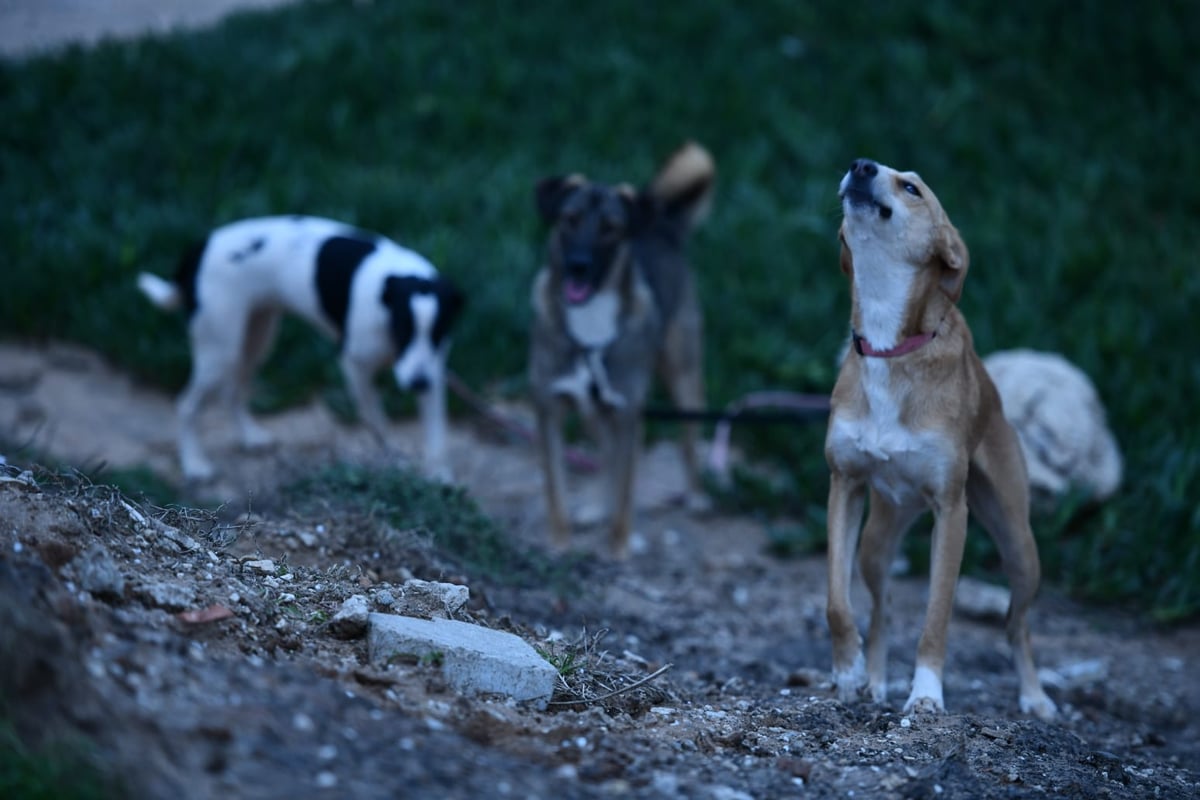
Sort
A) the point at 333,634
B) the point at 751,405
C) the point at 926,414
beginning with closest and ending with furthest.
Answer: the point at 333,634
the point at 926,414
the point at 751,405

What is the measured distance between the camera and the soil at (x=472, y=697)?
2.45 metres

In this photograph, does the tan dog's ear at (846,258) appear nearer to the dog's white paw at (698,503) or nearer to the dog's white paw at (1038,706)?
the dog's white paw at (1038,706)

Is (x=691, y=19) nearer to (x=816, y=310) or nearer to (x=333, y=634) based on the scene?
(x=816, y=310)

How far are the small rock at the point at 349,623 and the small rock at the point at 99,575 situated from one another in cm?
56

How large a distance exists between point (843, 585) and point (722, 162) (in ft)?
22.3

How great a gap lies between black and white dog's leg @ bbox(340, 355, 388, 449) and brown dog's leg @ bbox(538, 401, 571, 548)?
0.87 metres

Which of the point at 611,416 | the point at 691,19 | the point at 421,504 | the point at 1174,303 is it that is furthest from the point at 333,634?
the point at 691,19

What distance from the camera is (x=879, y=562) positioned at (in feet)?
13.7

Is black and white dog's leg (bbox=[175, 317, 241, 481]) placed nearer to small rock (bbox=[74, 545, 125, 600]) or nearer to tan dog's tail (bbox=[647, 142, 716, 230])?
tan dog's tail (bbox=[647, 142, 716, 230])

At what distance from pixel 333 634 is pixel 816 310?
5594 millimetres

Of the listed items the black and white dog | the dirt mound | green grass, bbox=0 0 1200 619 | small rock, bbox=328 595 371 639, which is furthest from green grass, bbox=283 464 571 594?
green grass, bbox=0 0 1200 619

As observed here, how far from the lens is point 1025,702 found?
4.40 metres

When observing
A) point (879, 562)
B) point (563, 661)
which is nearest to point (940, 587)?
point (879, 562)

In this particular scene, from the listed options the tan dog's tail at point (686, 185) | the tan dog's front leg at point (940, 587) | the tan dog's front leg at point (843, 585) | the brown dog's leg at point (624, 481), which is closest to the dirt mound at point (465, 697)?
the tan dog's front leg at point (843, 585)
